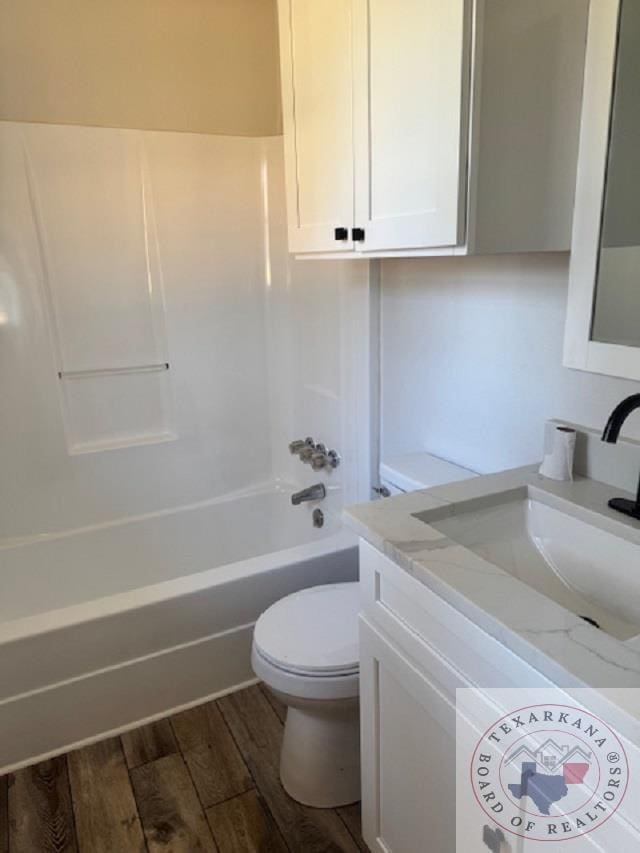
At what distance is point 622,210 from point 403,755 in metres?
1.14

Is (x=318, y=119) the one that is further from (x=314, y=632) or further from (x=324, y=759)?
(x=324, y=759)

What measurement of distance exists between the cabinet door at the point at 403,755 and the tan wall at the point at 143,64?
6.67 feet

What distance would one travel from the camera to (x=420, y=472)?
1.74 m

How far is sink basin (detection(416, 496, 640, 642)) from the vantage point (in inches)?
42.1

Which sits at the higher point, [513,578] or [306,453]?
[513,578]

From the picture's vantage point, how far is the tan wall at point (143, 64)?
2.05 m

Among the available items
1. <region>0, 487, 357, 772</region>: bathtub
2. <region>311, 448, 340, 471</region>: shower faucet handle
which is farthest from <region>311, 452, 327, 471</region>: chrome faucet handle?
<region>0, 487, 357, 772</region>: bathtub

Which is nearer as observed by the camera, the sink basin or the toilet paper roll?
the sink basin

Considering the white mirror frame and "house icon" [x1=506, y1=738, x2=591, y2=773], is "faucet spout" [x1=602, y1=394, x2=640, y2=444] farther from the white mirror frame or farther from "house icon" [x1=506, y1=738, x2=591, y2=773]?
"house icon" [x1=506, y1=738, x2=591, y2=773]

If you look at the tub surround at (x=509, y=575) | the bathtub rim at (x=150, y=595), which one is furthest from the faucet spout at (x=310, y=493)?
the tub surround at (x=509, y=575)

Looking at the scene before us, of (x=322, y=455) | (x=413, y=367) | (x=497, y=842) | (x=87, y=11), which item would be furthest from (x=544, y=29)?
(x=87, y=11)

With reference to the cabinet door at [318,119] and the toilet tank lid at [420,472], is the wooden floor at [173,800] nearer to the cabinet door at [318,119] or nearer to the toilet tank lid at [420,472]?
the toilet tank lid at [420,472]

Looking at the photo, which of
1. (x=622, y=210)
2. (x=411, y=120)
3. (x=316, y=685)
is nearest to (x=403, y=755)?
(x=316, y=685)

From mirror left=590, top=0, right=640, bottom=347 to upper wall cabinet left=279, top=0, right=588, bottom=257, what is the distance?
73mm
